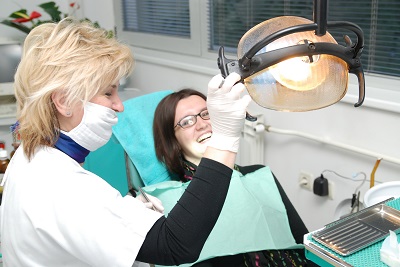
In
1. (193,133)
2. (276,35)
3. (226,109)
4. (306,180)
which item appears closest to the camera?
(276,35)

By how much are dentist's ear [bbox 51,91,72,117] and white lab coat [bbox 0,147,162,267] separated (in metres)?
0.10

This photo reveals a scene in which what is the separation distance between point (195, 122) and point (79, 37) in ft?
3.12

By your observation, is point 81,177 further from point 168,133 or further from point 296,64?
point 168,133

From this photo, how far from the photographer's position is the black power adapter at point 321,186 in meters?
2.30

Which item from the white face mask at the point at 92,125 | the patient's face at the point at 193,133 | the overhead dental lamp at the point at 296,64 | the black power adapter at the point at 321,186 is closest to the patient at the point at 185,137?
the patient's face at the point at 193,133

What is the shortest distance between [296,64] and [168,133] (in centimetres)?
112

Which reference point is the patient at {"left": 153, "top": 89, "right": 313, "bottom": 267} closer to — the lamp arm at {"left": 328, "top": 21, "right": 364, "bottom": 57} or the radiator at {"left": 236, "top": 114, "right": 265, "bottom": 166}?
the radiator at {"left": 236, "top": 114, "right": 265, "bottom": 166}

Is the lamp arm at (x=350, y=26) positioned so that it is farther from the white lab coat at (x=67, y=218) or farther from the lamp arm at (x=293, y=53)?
the white lab coat at (x=67, y=218)

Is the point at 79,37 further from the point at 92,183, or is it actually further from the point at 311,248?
the point at 311,248

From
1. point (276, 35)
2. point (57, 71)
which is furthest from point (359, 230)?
point (57, 71)

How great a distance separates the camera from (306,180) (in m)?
2.43

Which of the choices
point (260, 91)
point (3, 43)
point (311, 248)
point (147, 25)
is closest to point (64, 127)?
point (260, 91)

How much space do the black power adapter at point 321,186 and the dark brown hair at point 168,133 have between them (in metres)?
0.67

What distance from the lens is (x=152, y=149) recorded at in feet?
6.98
